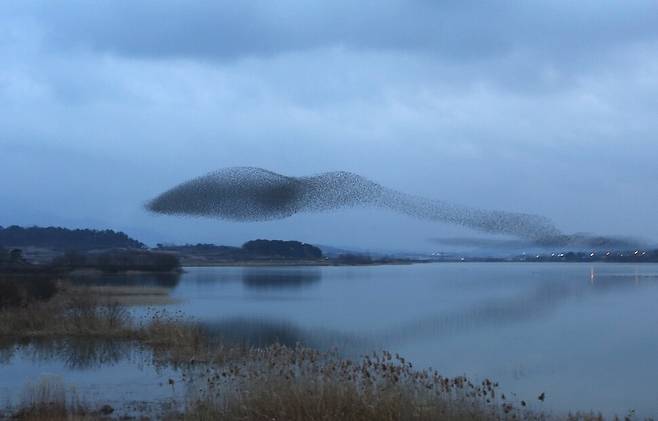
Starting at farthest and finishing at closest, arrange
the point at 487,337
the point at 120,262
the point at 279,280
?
the point at 120,262 < the point at 279,280 < the point at 487,337

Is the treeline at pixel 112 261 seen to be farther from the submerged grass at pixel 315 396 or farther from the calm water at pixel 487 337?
the submerged grass at pixel 315 396

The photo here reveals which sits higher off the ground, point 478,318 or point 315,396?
point 315,396

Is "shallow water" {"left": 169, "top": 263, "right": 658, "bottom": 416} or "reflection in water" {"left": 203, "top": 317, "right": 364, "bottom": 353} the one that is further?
"reflection in water" {"left": 203, "top": 317, "right": 364, "bottom": 353}

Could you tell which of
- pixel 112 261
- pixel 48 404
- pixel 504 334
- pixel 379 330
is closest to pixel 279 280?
pixel 112 261

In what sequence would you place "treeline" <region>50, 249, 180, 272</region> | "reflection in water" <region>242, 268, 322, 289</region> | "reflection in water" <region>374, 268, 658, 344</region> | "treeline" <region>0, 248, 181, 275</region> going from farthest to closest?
"treeline" <region>50, 249, 180, 272</region> → "treeline" <region>0, 248, 181, 275</region> → "reflection in water" <region>242, 268, 322, 289</region> → "reflection in water" <region>374, 268, 658, 344</region>

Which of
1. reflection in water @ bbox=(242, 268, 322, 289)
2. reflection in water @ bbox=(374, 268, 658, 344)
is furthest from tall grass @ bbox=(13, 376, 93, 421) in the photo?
reflection in water @ bbox=(242, 268, 322, 289)

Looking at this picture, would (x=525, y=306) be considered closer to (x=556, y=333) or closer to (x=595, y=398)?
(x=556, y=333)

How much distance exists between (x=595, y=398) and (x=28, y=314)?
65.8 ft

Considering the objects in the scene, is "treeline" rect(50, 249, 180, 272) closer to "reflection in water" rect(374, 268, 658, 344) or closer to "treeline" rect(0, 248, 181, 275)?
"treeline" rect(0, 248, 181, 275)

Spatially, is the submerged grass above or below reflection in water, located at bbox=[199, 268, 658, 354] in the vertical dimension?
above

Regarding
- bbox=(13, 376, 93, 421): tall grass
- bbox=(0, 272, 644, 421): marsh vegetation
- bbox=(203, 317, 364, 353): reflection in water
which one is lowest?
bbox=(203, 317, 364, 353): reflection in water

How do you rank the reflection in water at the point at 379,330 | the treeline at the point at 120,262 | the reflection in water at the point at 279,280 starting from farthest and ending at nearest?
the treeline at the point at 120,262 → the reflection in water at the point at 279,280 → the reflection in water at the point at 379,330

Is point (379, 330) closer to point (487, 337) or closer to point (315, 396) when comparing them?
point (487, 337)

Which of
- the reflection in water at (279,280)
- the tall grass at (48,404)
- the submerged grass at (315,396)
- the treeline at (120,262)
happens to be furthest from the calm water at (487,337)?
the treeline at (120,262)
